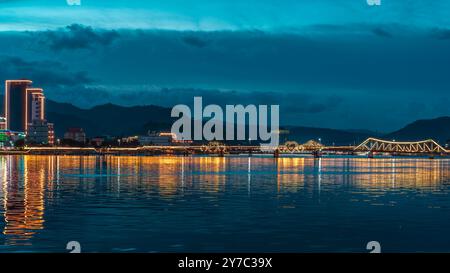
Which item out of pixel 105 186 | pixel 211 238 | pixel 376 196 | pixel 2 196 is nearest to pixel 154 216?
pixel 211 238

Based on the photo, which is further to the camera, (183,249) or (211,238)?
(211,238)

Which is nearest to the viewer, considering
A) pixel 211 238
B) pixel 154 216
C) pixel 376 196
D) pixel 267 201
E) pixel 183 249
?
pixel 183 249

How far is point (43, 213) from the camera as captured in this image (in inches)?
963

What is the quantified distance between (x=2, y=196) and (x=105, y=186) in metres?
9.33

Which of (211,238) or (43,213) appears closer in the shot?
(211,238)

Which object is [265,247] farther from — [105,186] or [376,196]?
[105,186]
